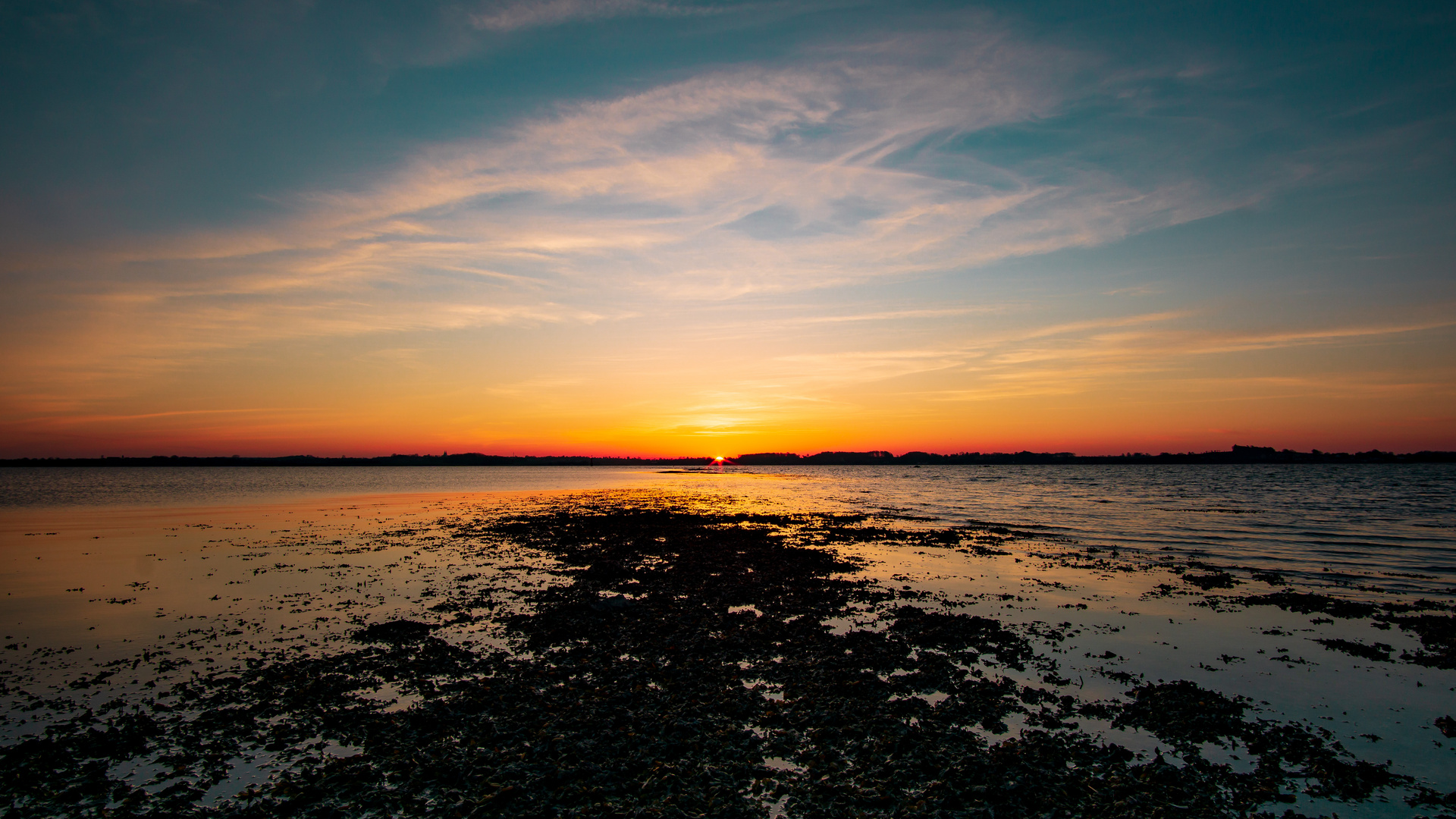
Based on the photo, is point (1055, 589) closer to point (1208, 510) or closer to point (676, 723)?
point (676, 723)

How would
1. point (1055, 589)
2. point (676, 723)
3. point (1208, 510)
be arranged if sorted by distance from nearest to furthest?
1. point (676, 723)
2. point (1055, 589)
3. point (1208, 510)

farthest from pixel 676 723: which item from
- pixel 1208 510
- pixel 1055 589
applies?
pixel 1208 510

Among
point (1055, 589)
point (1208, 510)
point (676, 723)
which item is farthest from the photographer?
point (1208, 510)

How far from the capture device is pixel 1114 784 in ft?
26.5

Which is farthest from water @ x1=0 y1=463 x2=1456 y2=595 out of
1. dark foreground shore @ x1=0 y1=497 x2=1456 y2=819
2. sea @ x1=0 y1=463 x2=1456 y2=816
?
dark foreground shore @ x1=0 y1=497 x2=1456 y2=819

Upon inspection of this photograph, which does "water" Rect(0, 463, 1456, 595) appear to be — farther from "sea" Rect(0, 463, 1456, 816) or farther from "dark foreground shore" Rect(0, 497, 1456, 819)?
"dark foreground shore" Rect(0, 497, 1456, 819)

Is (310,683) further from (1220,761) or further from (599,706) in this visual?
(1220,761)

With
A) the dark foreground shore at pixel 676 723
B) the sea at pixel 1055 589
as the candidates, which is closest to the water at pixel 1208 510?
the sea at pixel 1055 589

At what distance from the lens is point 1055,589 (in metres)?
20.8

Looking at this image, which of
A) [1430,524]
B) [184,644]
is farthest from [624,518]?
[1430,524]

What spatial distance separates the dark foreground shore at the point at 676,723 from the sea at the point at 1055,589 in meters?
0.34

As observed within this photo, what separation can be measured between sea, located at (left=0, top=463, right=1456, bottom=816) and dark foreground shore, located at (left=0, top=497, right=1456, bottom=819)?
341 millimetres

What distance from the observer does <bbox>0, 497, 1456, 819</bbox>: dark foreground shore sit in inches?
307

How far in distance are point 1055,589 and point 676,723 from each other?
15947 millimetres
